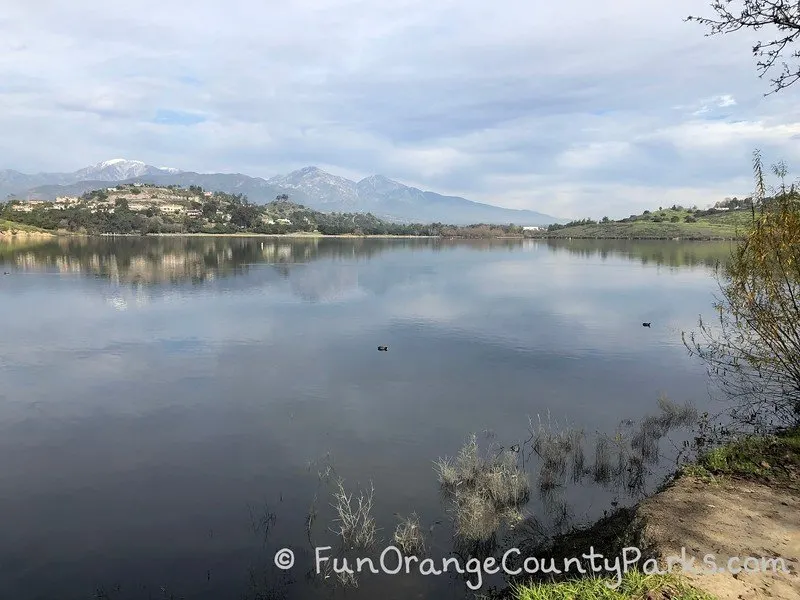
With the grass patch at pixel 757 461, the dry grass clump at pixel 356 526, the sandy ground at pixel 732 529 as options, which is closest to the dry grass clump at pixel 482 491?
the dry grass clump at pixel 356 526

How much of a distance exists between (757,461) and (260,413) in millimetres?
15635

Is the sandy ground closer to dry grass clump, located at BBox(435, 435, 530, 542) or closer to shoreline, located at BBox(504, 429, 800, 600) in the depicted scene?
shoreline, located at BBox(504, 429, 800, 600)

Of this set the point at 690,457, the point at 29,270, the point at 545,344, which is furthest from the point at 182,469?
the point at 29,270

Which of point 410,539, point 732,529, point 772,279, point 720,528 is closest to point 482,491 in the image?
point 410,539

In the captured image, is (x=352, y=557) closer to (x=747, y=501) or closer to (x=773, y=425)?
(x=747, y=501)

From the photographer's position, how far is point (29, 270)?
6700cm

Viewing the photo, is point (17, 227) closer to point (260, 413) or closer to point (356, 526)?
point (260, 413)

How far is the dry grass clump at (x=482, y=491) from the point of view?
12.0 meters

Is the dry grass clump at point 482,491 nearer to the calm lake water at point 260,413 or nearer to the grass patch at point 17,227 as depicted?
the calm lake water at point 260,413

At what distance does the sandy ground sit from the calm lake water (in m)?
3.37

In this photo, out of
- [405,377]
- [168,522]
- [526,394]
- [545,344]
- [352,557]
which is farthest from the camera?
[545,344]

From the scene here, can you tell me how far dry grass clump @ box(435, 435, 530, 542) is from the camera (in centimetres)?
1196

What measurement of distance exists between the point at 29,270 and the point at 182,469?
66485mm

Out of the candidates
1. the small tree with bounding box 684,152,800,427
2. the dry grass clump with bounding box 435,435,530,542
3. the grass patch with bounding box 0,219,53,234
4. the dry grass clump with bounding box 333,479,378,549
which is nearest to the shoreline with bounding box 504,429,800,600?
the dry grass clump with bounding box 435,435,530,542
